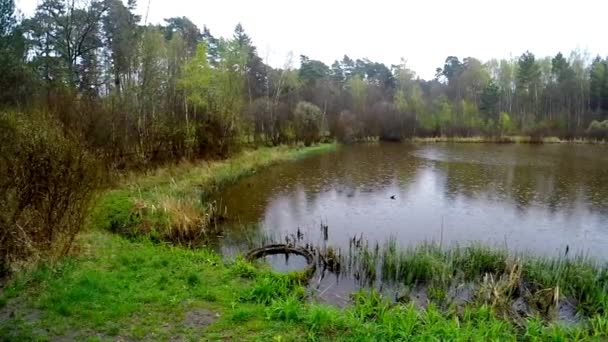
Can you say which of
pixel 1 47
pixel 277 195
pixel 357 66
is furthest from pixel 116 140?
pixel 357 66

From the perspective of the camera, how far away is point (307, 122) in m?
39.4

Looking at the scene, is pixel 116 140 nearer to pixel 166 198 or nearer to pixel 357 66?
pixel 166 198

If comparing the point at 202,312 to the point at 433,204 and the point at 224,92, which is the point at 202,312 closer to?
the point at 433,204

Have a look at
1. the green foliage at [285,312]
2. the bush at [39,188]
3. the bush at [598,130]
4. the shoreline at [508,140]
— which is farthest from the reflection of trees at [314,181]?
the bush at [598,130]

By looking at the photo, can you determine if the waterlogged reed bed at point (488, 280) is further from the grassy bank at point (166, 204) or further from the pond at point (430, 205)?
the grassy bank at point (166, 204)

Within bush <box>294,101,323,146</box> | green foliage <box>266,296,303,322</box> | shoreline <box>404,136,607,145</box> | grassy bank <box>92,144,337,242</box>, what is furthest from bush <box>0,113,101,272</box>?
shoreline <box>404,136,607,145</box>

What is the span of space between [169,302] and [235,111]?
66.2 feet

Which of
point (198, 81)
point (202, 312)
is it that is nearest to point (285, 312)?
point (202, 312)

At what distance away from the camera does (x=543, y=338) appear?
5305mm

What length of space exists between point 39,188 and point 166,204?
505cm

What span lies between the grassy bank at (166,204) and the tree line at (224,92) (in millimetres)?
1446

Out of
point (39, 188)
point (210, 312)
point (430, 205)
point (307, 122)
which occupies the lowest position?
point (430, 205)

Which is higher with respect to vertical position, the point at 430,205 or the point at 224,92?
the point at 224,92

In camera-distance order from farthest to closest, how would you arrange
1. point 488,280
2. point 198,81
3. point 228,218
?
point 198,81 < point 228,218 < point 488,280
